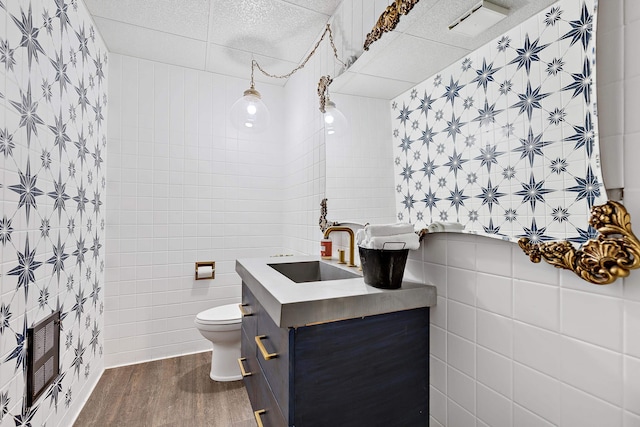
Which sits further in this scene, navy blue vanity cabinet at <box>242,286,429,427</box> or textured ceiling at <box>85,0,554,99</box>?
textured ceiling at <box>85,0,554,99</box>

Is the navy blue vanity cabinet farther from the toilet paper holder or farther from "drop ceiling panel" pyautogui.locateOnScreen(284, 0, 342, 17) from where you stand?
"drop ceiling panel" pyautogui.locateOnScreen(284, 0, 342, 17)

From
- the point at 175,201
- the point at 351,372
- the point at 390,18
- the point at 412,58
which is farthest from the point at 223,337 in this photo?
the point at 390,18

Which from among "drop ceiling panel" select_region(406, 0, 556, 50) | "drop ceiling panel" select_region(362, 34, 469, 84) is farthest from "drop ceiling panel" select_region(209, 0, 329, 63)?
"drop ceiling panel" select_region(406, 0, 556, 50)

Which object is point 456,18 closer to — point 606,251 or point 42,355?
point 606,251

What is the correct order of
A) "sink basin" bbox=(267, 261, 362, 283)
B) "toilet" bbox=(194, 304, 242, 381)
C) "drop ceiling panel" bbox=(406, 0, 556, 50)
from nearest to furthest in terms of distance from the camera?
"drop ceiling panel" bbox=(406, 0, 556, 50) < "sink basin" bbox=(267, 261, 362, 283) < "toilet" bbox=(194, 304, 242, 381)

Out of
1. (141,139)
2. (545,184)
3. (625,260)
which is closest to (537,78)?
(545,184)

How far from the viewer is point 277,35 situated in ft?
7.11

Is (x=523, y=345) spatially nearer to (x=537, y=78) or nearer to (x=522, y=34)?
(x=537, y=78)

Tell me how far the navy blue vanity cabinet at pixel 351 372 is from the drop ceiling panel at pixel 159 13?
77.3 inches

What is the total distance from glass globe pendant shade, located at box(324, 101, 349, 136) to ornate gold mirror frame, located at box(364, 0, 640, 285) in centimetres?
118

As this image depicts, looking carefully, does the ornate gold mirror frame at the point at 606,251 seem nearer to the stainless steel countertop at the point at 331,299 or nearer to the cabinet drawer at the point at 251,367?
the stainless steel countertop at the point at 331,299

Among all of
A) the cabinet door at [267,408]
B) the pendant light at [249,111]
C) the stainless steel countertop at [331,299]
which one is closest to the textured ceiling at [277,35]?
the pendant light at [249,111]

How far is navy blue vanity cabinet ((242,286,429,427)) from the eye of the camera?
94 cm

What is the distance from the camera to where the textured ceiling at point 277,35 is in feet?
3.44
